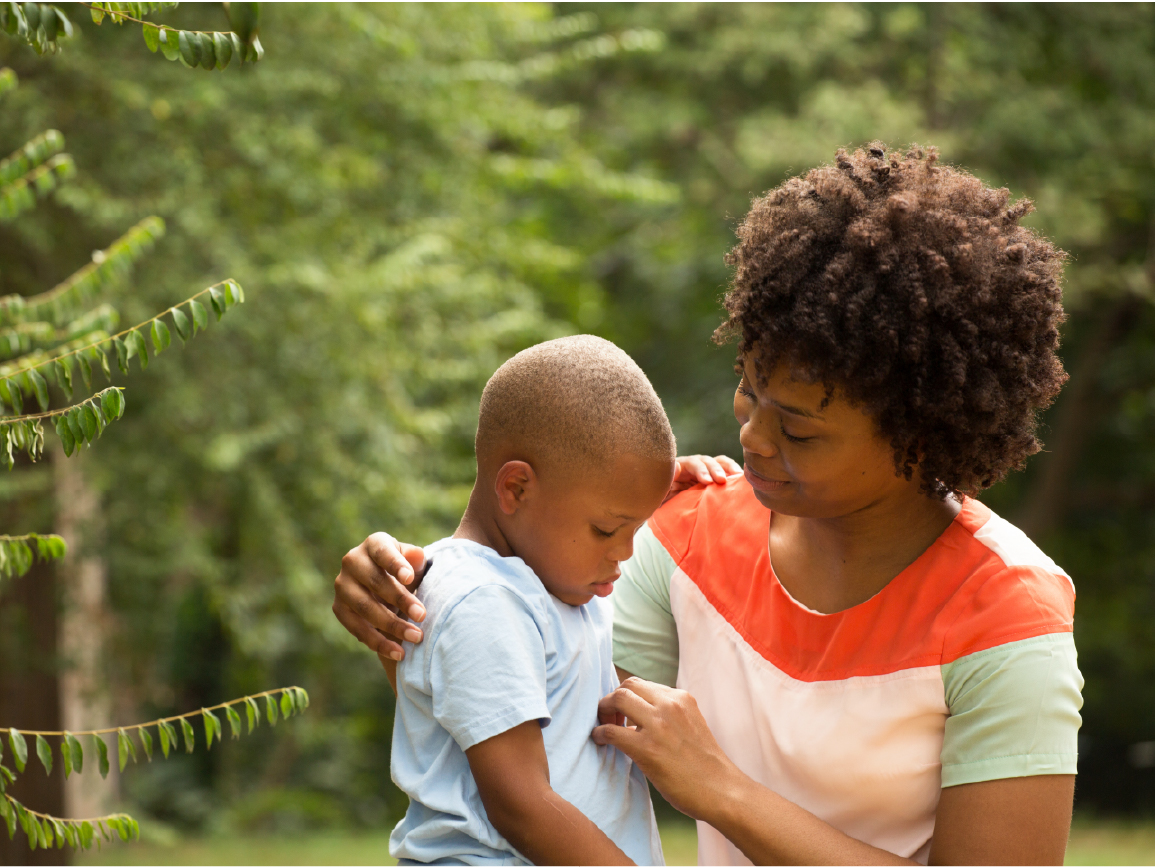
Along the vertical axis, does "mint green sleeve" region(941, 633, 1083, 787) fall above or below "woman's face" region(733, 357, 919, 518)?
below

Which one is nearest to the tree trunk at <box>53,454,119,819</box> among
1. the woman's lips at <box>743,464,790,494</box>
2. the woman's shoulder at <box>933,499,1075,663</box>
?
the woman's lips at <box>743,464,790,494</box>

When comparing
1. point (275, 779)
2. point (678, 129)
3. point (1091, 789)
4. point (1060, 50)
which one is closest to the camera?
point (1060, 50)

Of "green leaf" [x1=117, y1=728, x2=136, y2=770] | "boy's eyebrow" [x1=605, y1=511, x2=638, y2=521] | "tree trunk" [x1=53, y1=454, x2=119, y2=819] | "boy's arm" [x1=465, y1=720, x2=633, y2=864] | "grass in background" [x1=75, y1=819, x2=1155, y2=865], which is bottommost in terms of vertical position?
"grass in background" [x1=75, y1=819, x2=1155, y2=865]

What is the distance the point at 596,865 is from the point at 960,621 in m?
0.72

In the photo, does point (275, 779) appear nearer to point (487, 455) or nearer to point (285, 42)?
point (285, 42)

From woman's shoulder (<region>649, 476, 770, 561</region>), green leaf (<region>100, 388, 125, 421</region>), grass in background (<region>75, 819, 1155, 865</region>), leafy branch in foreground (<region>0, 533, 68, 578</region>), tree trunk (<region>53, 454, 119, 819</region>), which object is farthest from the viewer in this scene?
grass in background (<region>75, 819, 1155, 865</region>)

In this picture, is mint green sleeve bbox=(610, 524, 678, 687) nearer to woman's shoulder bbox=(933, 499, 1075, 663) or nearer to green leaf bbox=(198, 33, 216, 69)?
woman's shoulder bbox=(933, 499, 1075, 663)

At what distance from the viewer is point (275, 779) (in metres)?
13.5

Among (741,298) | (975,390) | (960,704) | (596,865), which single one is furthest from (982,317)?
(596,865)

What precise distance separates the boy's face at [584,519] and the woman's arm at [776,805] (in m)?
0.23

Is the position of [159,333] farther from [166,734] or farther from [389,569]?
[166,734]

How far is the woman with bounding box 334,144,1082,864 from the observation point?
178 centimetres

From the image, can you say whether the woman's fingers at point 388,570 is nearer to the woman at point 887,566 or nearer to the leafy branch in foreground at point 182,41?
the woman at point 887,566

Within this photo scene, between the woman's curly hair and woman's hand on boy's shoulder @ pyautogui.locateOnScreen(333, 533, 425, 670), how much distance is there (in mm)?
706
